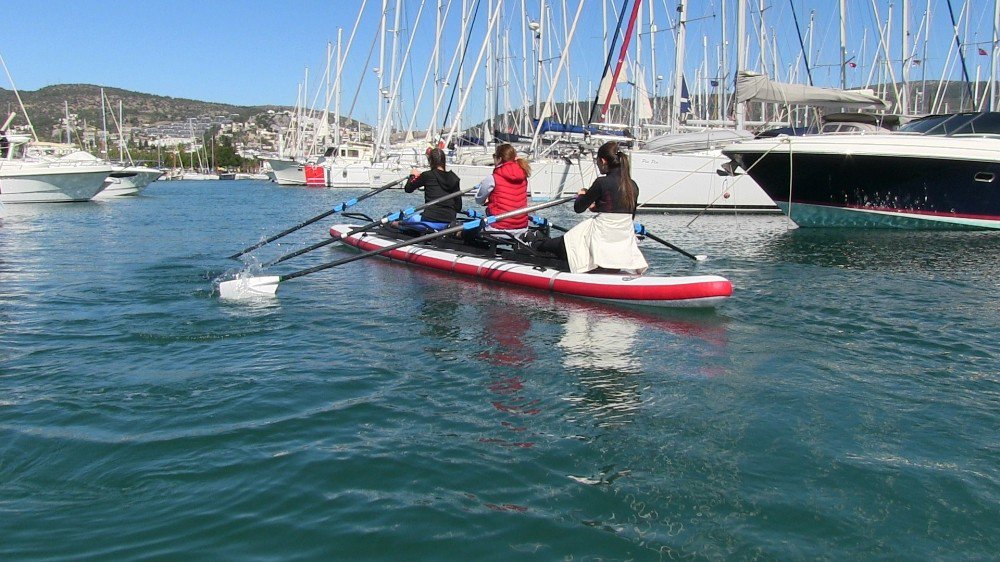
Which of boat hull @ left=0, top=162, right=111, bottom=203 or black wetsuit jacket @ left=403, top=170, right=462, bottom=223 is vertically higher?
boat hull @ left=0, top=162, right=111, bottom=203

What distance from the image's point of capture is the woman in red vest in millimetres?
10875

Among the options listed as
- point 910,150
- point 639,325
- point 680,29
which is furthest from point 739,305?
point 680,29

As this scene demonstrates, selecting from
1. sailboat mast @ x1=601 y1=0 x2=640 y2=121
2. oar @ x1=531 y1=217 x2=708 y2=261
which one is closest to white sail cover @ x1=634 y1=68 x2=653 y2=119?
sailboat mast @ x1=601 y1=0 x2=640 y2=121

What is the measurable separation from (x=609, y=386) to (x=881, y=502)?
7.91ft

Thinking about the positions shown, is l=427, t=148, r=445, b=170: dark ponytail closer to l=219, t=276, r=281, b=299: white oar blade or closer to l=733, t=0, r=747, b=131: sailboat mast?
l=219, t=276, r=281, b=299: white oar blade

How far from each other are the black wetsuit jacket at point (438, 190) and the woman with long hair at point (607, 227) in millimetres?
2304

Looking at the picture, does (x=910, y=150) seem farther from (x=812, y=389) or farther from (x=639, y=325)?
(x=812, y=389)

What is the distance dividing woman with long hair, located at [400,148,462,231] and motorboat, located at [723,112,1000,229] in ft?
28.8

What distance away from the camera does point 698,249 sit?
1648 cm

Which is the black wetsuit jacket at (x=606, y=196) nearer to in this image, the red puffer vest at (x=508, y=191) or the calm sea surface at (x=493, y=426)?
the calm sea surface at (x=493, y=426)

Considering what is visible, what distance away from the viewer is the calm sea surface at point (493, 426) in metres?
3.86

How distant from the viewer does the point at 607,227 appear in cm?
959

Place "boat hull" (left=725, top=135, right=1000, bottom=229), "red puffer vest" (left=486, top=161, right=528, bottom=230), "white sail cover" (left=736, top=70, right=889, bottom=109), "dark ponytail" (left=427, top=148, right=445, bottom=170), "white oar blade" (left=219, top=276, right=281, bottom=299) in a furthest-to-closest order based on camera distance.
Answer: "white sail cover" (left=736, top=70, right=889, bottom=109)
"boat hull" (left=725, top=135, right=1000, bottom=229)
"dark ponytail" (left=427, top=148, right=445, bottom=170)
"red puffer vest" (left=486, top=161, right=528, bottom=230)
"white oar blade" (left=219, top=276, right=281, bottom=299)

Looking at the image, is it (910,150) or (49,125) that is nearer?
(910,150)
